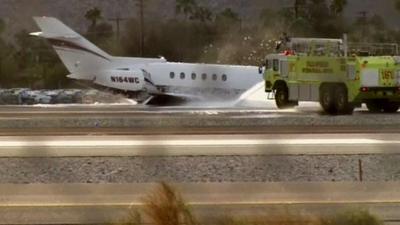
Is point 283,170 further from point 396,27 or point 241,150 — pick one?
point 396,27

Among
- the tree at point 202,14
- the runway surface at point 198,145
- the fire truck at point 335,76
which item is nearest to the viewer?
the runway surface at point 198,145

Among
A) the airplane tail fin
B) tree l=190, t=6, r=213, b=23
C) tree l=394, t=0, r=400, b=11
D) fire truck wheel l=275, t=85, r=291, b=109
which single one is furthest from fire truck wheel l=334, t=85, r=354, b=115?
the airplane tail fin

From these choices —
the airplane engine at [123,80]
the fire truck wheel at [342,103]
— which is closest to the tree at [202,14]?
the airplane engine at [123,80]

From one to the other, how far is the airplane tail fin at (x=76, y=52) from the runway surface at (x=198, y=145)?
959 inches

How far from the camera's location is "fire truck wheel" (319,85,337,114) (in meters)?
28.5

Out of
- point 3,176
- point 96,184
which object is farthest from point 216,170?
point 3,176

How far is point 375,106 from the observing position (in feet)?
97.8

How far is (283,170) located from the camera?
14883 mm

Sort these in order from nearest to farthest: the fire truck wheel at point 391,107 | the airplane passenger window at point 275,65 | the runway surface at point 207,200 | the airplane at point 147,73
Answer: the runway surface at point 207,200
the fire truck wheel at point 391,107
the airplane passenger window at point 275,65
the airplane at point 147,73

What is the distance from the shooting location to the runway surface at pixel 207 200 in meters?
9.91

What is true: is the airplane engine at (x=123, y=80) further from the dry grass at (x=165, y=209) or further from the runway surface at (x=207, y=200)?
the dry grass at (x=165, y=209)

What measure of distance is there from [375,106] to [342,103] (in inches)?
74.0

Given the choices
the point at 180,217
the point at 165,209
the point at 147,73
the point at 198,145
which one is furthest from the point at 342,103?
the point at 165,209

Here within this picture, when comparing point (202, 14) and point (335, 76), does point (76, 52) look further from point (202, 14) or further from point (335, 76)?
point (335, 76)
